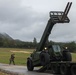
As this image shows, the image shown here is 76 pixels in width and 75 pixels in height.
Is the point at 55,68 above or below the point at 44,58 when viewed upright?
below

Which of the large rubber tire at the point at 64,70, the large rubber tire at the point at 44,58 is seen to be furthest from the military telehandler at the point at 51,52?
the large rubber tire at the point at 64,70

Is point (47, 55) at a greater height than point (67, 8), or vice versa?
point (67, 8)

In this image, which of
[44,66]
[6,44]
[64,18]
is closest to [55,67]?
[44,66]

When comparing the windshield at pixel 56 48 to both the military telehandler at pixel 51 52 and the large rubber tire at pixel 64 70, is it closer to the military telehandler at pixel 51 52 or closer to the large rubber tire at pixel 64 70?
the military telehandler at pixel 51 52

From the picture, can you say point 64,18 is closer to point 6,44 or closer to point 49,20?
point 49,20

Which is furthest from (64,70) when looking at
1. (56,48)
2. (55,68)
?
(56,48)

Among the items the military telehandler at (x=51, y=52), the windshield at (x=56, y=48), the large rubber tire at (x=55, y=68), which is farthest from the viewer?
the windshield at (x=56, y=48)

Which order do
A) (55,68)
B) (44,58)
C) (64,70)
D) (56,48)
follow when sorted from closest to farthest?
(64,70)
(55,68)
(44,58)
(56,48)

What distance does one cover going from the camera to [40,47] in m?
28.3

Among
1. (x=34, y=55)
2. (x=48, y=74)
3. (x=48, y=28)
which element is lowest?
(x=48, y=74)

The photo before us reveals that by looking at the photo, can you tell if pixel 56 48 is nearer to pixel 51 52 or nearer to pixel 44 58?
pixel 51 52

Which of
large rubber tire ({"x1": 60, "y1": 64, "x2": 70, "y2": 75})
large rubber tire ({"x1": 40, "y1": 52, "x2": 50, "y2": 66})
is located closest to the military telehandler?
large rubber tire ({"x1": 40, "y1": 52, "x2": 50, "y2": 66})

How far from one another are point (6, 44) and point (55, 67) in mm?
143127

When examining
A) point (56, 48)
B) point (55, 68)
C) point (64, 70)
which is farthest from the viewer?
point (56, 48)
